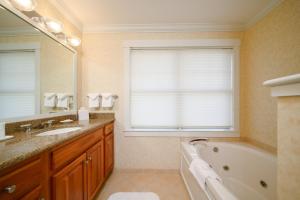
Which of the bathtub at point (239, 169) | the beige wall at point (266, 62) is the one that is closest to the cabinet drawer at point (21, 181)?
the bathtub at point (239, 169)

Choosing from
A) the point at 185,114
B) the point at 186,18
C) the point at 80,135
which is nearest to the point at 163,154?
→ the point at 185,114

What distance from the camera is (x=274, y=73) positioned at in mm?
1901

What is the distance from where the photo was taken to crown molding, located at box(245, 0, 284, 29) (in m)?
1.89

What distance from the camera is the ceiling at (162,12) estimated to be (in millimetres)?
1969

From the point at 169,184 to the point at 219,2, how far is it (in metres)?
2.44

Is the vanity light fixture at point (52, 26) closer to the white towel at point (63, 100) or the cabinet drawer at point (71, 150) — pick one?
the white towel at point (63, 100)

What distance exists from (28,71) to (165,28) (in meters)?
1.93

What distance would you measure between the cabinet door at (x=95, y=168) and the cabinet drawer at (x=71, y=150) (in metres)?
0.11

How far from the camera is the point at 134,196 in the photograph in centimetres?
188

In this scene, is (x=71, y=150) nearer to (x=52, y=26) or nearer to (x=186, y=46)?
(x=52, y=26)

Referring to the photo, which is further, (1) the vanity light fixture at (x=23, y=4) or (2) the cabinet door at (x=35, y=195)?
(1) the vanity light fixture at (x=23, y=4)

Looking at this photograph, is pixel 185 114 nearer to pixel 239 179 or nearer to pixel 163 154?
pixel 163 154

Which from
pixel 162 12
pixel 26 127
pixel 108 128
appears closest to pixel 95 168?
pixel 108 128

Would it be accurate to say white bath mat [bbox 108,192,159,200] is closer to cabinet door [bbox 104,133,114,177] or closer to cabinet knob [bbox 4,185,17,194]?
cabinet door [bbox 104,133,114,177]
